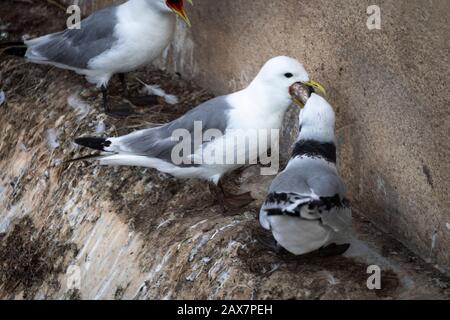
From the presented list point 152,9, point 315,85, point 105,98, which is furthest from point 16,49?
point 315,85

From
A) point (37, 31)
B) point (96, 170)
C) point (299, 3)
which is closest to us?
point (299, 3)

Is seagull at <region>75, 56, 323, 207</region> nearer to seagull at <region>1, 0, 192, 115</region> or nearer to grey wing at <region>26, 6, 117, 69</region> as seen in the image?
seagull at <region>1, 0, 192, 115</region>

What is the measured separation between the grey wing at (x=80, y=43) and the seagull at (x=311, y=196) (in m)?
1.68

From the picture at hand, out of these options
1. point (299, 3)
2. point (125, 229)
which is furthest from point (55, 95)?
point (299, 3)

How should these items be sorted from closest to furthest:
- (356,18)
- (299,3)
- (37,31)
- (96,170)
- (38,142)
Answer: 1. (356,18)
2. (299,3)
3. (96,170)
4. (38,142)
5. (37,31)

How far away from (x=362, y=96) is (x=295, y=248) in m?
0.96

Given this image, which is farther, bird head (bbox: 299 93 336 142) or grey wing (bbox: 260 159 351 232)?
bird head (bbox: 299 93 336 142)

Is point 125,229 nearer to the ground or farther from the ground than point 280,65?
nearer to the ground

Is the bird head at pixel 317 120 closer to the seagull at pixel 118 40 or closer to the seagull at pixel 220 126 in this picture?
the seagull at pixel 220 126

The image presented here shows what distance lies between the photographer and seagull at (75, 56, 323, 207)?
15.5 ft

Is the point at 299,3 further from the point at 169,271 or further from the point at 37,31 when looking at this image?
the point at 37,31

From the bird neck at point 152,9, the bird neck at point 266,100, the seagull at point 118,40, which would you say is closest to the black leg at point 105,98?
the seagull at point 118,40

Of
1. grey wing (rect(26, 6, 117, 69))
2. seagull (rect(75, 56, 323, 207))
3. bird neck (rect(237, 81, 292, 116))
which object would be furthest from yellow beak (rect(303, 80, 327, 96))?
grey wing (rect(26, 6, 117, 69))
